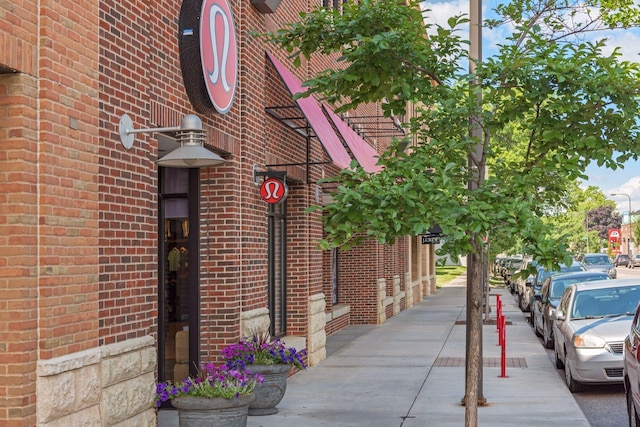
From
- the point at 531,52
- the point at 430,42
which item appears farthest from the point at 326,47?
the point at 531,52

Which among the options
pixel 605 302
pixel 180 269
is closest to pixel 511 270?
pixel 605 302

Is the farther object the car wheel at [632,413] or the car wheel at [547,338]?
the car wheel at [547,338]

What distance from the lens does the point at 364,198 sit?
7.30m

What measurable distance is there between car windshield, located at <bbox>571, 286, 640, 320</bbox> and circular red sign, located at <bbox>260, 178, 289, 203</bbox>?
213 inches

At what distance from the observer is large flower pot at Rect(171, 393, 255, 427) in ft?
26.5

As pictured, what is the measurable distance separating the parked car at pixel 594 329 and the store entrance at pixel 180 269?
546 cm

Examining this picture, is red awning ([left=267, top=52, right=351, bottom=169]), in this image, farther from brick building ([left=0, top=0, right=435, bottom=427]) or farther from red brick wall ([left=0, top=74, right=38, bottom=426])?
red brick wall ([left=0, top=74, right=38, bottom=426])

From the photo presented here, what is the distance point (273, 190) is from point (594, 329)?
16.5 ft

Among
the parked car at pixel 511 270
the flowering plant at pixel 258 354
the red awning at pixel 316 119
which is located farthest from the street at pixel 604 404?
the parked car at pixel 511 270

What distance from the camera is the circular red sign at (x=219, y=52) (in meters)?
9.63

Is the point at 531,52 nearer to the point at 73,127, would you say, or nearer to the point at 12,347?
the point at 73,127

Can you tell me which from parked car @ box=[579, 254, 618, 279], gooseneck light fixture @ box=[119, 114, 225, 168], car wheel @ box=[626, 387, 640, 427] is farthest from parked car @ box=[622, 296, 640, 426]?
parked car @ box=[579, 254, 618, 279]

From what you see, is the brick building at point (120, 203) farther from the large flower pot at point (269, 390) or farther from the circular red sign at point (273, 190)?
the large flower pot at point (269, 390)

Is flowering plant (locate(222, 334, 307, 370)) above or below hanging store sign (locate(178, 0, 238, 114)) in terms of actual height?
below
